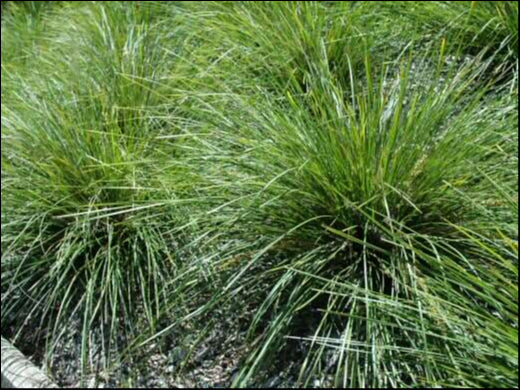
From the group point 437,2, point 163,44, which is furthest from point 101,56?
point 437,2

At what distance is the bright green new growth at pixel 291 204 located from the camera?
2451 millimetres

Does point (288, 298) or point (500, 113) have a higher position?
point (500, 113)

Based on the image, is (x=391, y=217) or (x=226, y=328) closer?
(x=391, y=217)

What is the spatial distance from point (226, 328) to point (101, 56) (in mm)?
1960

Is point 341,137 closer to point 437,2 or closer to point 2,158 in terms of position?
point 437,2

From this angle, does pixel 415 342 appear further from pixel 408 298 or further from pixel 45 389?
pixel 45 389

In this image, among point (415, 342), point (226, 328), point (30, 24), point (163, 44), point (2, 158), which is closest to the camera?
point (415, 342)

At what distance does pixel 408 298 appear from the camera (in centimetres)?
252

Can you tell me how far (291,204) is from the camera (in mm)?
2744

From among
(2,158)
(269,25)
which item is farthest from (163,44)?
(2,158)

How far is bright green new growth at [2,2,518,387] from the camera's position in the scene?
2.45 meters

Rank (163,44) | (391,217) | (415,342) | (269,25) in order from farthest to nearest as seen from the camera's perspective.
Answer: (163,44) → (269,25) → (391,217) → (415,342)

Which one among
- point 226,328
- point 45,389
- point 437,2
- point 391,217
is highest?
point 437,2

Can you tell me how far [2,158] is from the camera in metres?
3.66
